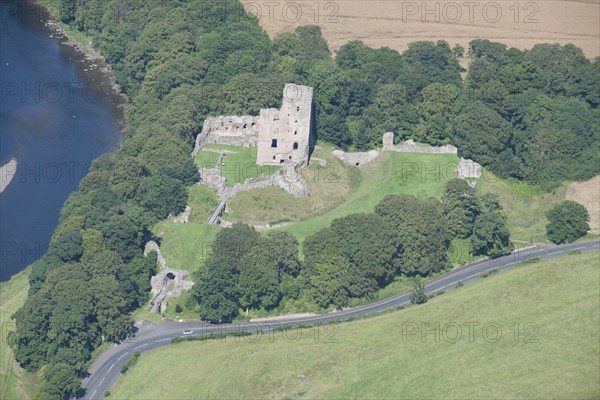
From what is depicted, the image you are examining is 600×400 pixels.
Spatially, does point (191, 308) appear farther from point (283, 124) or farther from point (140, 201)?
point (283, 124)

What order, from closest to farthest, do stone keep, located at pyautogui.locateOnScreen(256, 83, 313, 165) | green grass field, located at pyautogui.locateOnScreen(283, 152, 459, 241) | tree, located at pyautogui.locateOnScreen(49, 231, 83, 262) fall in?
1. tree, located at pyautogui.locateOnScreen(49, 231, 83, 262)
2. green grass field, located at pyautogui.locateOnScreen(283, 152, 459, 241)
3. stone keep, located at pyautogui.locateOnScreen(256, 83, 313, 165)

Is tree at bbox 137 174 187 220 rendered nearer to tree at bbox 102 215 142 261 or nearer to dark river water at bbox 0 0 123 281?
tree at bbox 102 215 142 261

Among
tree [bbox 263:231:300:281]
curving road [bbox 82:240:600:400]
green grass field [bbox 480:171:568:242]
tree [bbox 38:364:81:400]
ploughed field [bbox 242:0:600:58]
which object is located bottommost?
tree [bbox 38:364:81:400]

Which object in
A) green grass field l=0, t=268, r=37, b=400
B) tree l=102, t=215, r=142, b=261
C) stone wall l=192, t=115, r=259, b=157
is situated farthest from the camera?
stone wall l=192, t=115, r=259, b=157

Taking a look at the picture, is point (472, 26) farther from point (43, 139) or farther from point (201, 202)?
point (201, 202)

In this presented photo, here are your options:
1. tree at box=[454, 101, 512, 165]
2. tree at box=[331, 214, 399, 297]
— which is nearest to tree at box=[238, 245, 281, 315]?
tree at box=[331, 214, 399, 297]

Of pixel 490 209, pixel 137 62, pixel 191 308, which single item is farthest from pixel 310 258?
pixel 137 62
